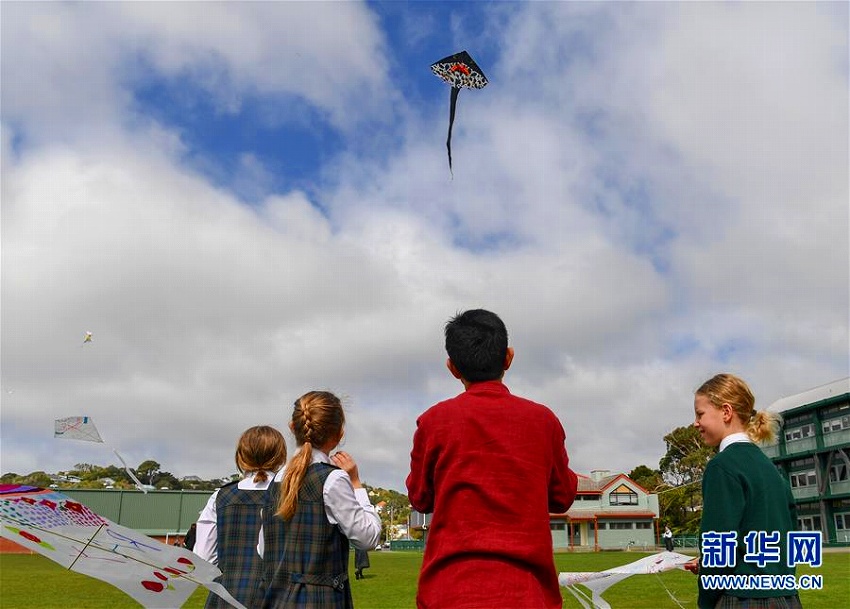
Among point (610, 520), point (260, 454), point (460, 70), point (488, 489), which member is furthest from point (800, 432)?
point (488, 489)

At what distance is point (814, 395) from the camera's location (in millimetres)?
53156

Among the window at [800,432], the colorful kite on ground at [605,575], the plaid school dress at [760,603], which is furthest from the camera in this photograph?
the window at [800,432]

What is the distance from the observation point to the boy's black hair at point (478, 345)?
2.71 m

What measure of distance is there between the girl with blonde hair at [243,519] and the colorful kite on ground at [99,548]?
2.60 feet

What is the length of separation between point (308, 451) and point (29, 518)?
125 cm

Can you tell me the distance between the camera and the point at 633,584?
1745 centimetres

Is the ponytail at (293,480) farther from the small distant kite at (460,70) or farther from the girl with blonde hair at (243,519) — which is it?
the small distant kite at (460,70)

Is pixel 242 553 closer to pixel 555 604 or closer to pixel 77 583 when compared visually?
pixel 555 604

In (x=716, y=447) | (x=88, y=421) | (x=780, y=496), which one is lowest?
(x=780, y=496)

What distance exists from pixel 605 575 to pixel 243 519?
90.7 inches

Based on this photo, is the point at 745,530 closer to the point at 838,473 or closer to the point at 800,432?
the point at 838,473

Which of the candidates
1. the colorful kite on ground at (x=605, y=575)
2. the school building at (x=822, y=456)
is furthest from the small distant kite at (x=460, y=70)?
the school building at (x=822, y=456)

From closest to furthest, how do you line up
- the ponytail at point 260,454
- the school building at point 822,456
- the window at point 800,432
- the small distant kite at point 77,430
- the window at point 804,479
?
the ponytail at point 260,454 < the small distant kite at point 77,430 < the school building at point 822,456 < the window at point 804,479 < the window at point 800,432

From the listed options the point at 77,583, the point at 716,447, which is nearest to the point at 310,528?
the point at 716,447
